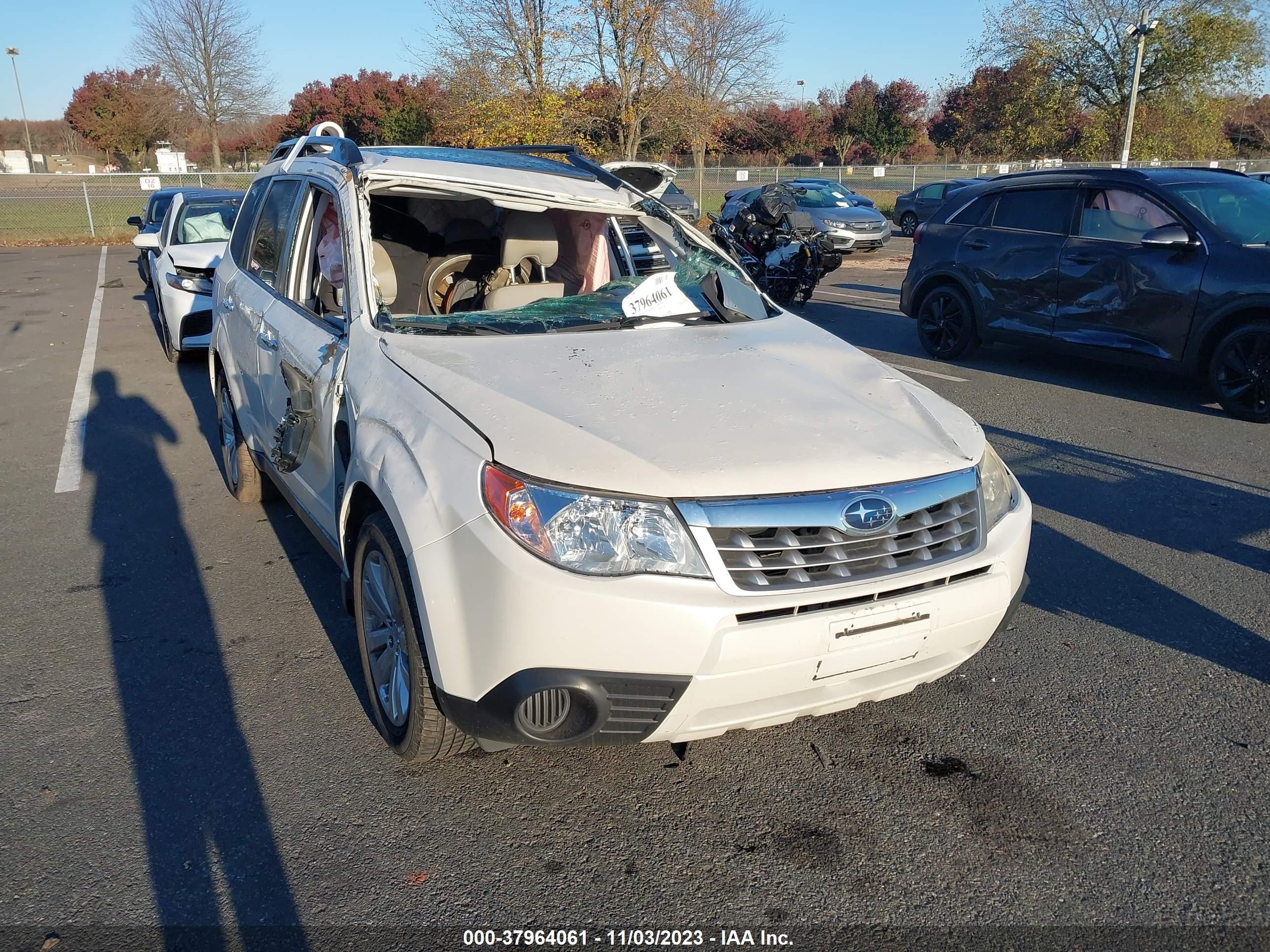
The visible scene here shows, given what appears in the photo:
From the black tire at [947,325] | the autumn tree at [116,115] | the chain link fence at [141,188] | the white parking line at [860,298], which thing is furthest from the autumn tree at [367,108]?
the black tire at [947,325]

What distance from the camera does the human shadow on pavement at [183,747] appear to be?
8.46 ft

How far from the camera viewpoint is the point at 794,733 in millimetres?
3453

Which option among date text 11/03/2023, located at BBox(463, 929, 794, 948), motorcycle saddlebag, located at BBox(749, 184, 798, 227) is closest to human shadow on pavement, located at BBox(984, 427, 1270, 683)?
date text 11/03/2023, located at BBox(463, 929, 794, 948)

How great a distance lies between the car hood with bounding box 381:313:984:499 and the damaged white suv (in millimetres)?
11

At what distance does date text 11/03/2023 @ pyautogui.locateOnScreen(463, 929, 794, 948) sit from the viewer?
2486 millimetres

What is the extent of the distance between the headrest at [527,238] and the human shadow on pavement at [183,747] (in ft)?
7.14

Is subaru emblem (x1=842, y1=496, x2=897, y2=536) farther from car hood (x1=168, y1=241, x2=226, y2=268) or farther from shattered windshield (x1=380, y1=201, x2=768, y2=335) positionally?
car hood (x1=168, y1=241, x2=226, y2=268)

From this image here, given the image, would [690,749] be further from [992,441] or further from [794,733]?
[992,441]

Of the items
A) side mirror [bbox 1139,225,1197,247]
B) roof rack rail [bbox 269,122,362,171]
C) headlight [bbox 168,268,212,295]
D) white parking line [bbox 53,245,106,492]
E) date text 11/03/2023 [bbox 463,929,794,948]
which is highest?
roof rack rail [bbox 269,122,362,171]

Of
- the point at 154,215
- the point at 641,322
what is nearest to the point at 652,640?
the point at 641,322

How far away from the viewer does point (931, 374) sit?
908 centimetres

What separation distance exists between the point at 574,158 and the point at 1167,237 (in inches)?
200

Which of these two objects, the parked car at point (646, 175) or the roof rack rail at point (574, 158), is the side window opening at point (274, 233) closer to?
the roof rack rail at point (574, 158)

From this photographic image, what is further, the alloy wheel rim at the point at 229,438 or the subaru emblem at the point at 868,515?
the alloy wheel rim at the point at 229,438
